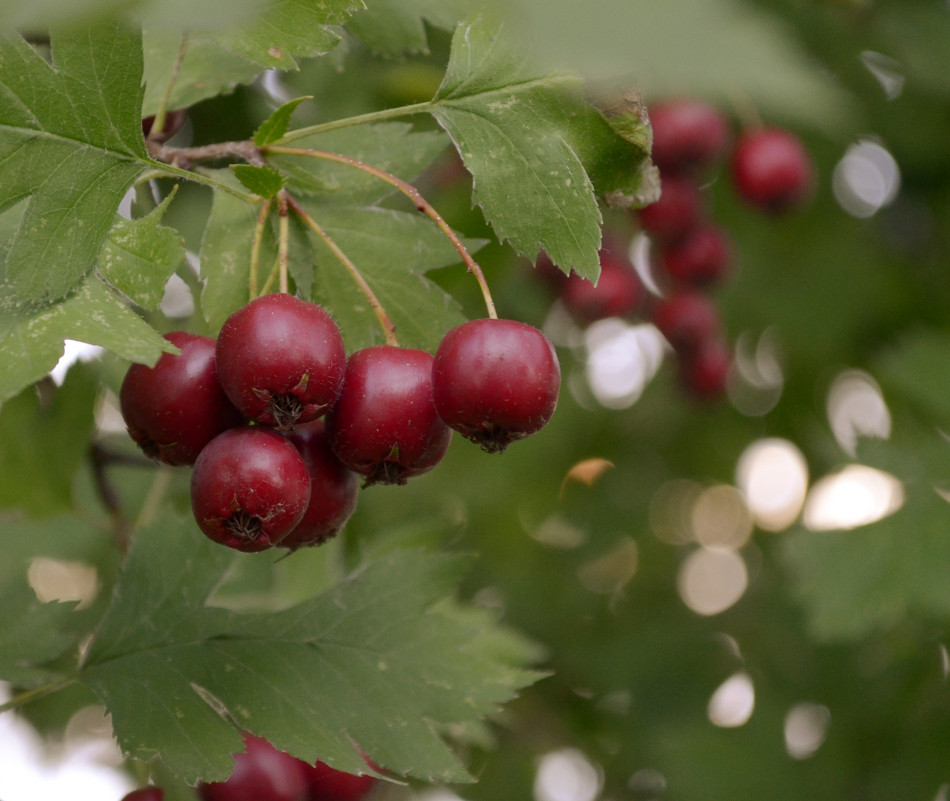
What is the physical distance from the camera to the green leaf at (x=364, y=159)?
4.38ft

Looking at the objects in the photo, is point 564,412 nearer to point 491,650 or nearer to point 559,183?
point 491,650

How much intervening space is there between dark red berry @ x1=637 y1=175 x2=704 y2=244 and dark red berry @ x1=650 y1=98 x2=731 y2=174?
0.33 ft

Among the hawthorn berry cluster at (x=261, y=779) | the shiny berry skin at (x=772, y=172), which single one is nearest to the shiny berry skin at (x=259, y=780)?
the hawthorn berry cluster at (x=261, y=779)

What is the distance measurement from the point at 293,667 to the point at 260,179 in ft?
2.33

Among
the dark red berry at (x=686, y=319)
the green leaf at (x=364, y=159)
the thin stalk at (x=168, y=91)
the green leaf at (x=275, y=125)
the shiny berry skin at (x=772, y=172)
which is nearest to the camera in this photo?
the green leaf at (x=275, y=125)

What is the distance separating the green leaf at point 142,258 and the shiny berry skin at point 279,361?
87mm

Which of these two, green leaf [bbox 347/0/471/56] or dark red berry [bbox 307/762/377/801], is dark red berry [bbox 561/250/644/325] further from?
dark red berry [bbox 307/762/377/801]

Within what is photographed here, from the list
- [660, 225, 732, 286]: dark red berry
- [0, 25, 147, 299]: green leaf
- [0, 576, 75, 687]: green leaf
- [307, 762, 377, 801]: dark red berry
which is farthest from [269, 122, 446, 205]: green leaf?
[660, 225, 732, 286]: dark red berry

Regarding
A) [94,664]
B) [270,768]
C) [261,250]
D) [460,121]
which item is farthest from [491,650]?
[460,121]

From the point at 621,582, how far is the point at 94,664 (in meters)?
2.90

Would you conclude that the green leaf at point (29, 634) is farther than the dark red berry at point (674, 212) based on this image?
No

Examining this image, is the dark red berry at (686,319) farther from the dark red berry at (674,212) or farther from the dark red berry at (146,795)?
the dark red berry at (146,795)

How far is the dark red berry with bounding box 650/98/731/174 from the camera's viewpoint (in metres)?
2.30

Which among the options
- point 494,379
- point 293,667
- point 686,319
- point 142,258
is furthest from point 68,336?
point 686,319
